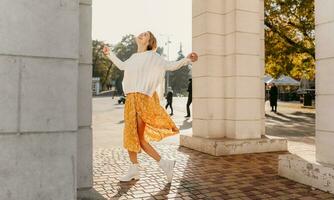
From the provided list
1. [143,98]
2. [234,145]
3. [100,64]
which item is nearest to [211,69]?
[234,145]

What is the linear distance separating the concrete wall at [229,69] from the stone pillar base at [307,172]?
2251mm

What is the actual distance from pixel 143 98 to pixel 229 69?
3.14 m

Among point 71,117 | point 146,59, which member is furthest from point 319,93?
point 71,117

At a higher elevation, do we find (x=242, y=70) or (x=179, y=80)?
(x=179, y=80)

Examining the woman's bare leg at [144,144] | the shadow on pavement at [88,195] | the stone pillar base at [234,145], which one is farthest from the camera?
the stone pillar base at [234,145]

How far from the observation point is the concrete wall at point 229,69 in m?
7.32

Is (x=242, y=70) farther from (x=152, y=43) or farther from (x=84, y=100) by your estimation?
(x=84, y=100)

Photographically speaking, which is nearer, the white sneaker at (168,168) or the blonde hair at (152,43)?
the white sneaker at (168,168)

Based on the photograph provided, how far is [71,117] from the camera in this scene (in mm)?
2867

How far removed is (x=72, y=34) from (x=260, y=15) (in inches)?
237

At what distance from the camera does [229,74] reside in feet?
24.4

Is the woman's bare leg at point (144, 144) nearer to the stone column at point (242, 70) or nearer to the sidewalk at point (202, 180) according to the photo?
the sidewalk at point (202, 180)

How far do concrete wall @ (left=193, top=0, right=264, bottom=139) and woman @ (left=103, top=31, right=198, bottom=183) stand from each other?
2.68 meters

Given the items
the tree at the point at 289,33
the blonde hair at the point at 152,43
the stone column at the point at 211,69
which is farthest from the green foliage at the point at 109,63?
the blonde hair at the point at 152,43
